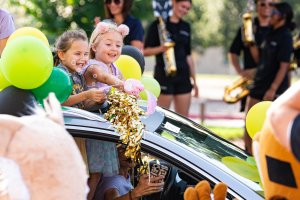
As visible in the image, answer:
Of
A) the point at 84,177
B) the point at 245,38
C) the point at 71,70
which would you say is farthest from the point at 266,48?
the point at 84,177

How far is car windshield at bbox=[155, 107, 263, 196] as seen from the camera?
1.94 meters

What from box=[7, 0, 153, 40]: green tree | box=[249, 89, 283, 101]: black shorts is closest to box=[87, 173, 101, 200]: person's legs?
box=[249, 89, 283, 101]: black shorts

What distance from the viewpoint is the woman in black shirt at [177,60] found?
4559mm

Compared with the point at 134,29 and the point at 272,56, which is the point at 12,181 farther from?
the point at 272,56

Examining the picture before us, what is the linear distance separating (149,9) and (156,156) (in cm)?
579

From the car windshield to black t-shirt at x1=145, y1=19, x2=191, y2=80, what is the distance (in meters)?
2.13

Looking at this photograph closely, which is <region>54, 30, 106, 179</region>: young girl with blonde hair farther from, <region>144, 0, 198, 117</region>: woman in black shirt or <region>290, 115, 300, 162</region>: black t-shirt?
<region>144, 0, 198, 117</region>: woman in black shirt

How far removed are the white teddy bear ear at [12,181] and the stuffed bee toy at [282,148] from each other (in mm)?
894

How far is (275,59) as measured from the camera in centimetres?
457

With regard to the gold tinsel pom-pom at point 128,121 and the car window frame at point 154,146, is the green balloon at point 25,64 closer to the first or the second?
the car window frame at point 154,146

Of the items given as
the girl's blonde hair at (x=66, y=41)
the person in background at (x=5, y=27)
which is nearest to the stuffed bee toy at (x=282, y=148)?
the girl's blonde hair at (x=66, y=41)

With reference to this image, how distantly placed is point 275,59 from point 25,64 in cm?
358

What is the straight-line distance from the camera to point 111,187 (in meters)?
2.29

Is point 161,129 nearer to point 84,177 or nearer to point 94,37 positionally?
point 84,177
